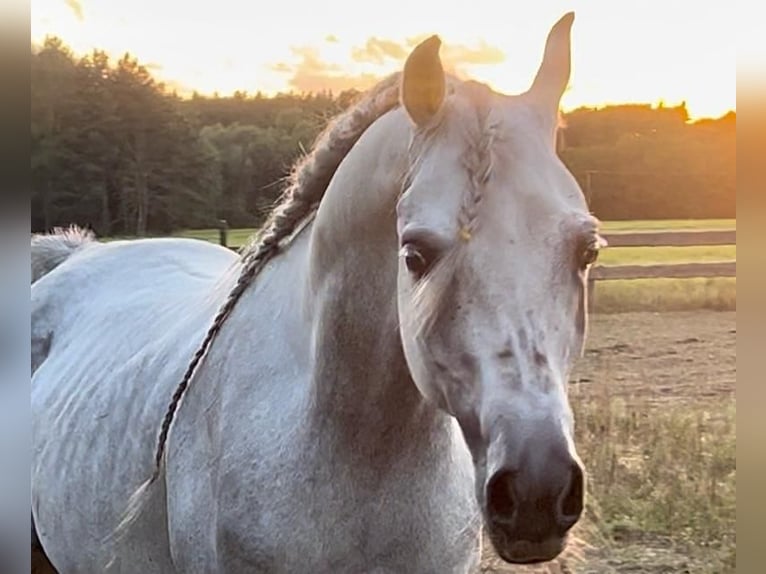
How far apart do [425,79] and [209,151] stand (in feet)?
3.59

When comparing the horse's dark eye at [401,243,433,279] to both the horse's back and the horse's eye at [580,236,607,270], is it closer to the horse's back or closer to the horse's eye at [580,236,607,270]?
the horse's eye at [580,236,607,270]

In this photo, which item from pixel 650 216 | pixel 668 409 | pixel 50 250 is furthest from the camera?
pixel 668 409

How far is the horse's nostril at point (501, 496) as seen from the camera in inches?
29.5

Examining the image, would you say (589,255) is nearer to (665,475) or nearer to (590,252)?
(590,252)

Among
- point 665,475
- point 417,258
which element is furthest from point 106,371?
point 665,475

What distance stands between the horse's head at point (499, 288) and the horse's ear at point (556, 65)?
1.4 inches

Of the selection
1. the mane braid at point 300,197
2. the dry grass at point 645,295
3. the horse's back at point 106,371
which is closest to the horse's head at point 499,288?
the mane braid at point 300,197

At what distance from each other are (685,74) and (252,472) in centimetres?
72

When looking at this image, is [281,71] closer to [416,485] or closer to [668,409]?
[416,485]

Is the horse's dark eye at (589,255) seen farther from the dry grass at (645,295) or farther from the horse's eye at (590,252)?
the dry grass at (645,295)

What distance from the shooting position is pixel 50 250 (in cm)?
210

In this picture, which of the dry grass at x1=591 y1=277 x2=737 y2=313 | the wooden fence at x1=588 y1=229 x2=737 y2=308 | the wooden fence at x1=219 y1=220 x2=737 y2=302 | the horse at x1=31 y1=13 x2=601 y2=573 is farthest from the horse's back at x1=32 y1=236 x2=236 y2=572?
the dry grass at x1=591 y1=277 x2=737 y2=313

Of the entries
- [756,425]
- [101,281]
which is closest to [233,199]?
[101,281]

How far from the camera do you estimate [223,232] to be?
204 centimetres
